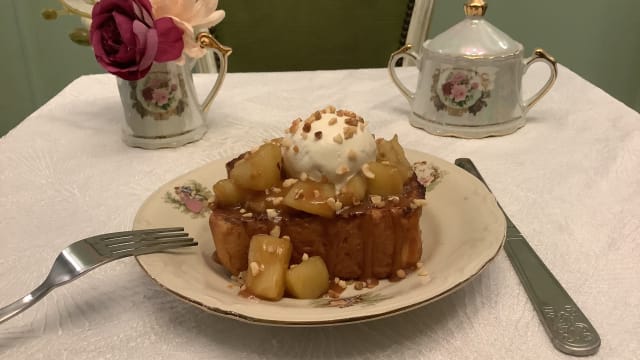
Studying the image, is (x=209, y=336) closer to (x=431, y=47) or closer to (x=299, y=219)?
(x=299, y=219)

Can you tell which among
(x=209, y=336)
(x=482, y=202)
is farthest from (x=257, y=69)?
(x=209, y=336)

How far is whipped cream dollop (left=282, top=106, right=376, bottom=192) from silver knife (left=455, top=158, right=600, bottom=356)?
233 mm

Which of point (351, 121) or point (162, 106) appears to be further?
point (162, 106)

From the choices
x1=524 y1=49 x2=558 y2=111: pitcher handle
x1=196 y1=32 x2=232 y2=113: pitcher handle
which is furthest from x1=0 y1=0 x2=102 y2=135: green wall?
x1=524 y1=49 x2=558 y2=111: pitcher handle

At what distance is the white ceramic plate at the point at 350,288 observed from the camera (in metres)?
0.60

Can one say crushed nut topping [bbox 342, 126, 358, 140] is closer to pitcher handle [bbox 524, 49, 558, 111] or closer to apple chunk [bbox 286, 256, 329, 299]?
apple chunk [bbox 286, 256, 329, 299]

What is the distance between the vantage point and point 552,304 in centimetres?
67

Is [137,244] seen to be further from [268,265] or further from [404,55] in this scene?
[404,55]

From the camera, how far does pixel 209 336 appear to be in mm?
646

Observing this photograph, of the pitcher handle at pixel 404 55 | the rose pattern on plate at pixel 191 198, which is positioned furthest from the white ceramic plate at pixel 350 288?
the pitcher handle at pixel 404 55

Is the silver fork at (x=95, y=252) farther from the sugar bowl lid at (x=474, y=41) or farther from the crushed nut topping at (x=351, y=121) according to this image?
the sugar bowl lid at (x=474, y=41)

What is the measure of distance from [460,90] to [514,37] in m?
1.58

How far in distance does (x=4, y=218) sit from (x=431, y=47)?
85cm

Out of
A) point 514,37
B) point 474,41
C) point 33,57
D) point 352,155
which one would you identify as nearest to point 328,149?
point 352,155
